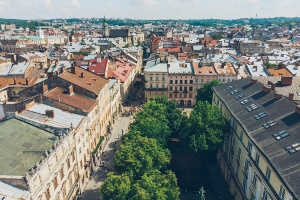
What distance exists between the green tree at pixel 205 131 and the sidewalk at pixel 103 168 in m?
18.9

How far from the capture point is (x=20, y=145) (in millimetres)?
36031

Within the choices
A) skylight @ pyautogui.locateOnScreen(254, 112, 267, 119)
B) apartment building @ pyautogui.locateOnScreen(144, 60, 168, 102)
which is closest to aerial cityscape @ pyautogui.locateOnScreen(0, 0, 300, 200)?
skylight @ pyautogui.locateOnScreen(254, 112, 267, 119)

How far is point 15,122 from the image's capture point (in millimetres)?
40688

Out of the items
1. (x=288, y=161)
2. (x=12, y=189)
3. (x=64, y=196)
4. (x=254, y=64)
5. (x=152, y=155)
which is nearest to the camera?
(x=12, y=189)

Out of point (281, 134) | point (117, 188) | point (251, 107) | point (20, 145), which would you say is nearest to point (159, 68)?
point (251, 107)

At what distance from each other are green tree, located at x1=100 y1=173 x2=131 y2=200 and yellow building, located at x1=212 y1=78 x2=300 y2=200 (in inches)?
717

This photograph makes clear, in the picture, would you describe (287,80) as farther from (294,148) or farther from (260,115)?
(294,148)

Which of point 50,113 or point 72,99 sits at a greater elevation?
point 72,99

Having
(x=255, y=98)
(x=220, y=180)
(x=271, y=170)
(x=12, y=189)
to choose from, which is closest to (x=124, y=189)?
(x=12, y=189)

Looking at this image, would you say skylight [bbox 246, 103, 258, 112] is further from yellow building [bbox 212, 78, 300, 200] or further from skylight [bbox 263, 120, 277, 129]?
skylight [bbox 263, 120, 277, 129]

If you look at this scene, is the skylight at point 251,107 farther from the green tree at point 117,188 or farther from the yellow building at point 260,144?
the green tree at point 117,188

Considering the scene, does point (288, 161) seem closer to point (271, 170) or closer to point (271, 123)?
point (271, 170)

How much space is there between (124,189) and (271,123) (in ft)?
77.3

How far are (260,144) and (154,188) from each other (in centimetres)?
1597
